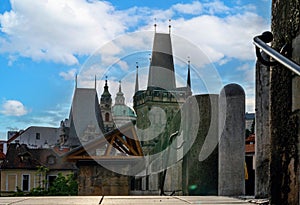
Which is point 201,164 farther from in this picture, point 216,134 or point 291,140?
point 291,140

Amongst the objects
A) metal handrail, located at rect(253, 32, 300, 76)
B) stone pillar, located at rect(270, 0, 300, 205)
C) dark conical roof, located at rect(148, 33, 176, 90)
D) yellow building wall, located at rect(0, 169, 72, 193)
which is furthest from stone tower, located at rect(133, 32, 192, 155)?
metal handrail, located at rect(253, 32, 300, 76)

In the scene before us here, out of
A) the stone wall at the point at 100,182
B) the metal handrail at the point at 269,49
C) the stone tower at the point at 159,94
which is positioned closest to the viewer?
the metal handrail at the point at 269,49

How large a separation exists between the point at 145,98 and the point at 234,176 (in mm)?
78690

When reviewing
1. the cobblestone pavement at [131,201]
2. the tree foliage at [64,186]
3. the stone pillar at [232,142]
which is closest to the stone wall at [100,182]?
the stone pillar at [232,142]

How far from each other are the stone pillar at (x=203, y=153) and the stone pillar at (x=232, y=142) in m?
0.64

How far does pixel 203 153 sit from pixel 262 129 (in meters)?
1.93

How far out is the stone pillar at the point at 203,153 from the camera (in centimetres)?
665

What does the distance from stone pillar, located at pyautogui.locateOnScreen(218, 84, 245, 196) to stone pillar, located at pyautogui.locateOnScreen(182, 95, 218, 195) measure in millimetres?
645

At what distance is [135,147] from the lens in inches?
693

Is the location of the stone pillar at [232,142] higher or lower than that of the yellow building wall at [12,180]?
higher

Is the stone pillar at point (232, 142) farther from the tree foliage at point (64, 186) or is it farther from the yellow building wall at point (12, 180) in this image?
the yellow building wall at point (12, 180)

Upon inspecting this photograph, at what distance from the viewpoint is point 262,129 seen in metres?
4.89

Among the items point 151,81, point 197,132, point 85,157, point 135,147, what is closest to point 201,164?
point 197,132

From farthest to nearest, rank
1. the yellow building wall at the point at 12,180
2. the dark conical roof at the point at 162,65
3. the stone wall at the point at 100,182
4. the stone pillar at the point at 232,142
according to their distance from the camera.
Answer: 1. the dark conical roof at the point at 162,65
2. the yellow building wall at the point at 12,180
3. the stone wall at the point at 100,182
4. the stone pillar at the point at 232,142
